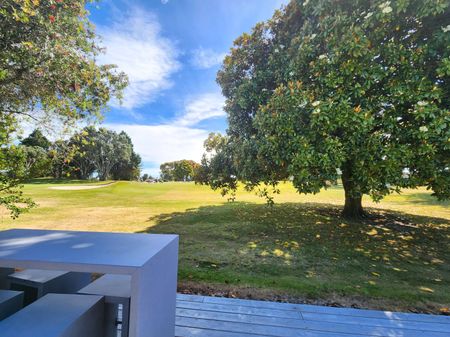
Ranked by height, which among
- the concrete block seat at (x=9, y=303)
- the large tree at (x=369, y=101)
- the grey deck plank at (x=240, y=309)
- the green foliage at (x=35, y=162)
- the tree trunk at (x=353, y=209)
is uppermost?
the large tree at (x=369, y=101)

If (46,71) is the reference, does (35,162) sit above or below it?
below

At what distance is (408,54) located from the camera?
371cm

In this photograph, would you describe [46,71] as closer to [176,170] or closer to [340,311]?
[340,311]

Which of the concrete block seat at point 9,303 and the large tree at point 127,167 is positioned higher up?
the large tree at point 127,167

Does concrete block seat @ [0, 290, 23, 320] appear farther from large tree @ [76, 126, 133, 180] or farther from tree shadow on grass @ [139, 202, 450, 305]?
large tree @ [76, 126, 133, 180]

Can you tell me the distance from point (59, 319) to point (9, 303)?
1.26ft

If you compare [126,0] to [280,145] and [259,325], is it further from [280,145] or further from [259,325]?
[259,325]

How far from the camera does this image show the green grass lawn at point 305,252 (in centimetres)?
291

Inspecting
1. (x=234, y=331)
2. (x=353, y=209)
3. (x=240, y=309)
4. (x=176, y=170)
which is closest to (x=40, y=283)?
(x=234, y=331)

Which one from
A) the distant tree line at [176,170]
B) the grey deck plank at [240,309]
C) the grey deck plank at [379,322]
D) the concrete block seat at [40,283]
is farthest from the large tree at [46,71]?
the distant tree line at [176,170]

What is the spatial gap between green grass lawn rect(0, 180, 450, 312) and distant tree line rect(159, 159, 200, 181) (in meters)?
27.2

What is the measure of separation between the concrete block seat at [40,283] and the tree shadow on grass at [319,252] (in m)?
1.75

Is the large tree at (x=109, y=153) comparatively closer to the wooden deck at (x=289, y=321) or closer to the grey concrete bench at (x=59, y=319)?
the wooden deck at (x=289, y=321)

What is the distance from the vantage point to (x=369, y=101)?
3873mm
